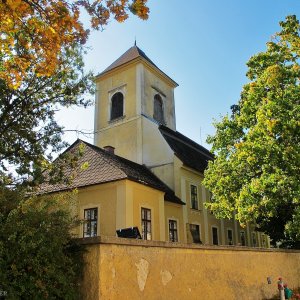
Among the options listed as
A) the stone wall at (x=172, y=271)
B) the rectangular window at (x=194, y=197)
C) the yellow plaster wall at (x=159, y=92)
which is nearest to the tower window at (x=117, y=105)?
the yellow plaster wall at (x=159, y=92)

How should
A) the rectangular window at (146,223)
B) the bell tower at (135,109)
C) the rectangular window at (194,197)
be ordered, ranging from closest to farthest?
the rectangular window at (146,223), the rectangular window at (194,197), the bell tower at (135,109)

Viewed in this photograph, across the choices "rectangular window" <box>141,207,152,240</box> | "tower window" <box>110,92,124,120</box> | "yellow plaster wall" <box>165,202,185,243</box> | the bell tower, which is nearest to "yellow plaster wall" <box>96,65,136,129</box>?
the bell tower

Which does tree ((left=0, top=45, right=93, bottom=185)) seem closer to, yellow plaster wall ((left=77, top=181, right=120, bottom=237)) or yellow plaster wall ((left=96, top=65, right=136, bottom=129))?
yellow plaster wall ((left=77, top=181, right=120, bottom=237))

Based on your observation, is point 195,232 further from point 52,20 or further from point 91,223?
point 52,20

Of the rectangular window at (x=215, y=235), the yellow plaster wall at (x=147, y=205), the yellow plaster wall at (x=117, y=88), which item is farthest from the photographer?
the yellow plaster wall at (x=117, y=88)

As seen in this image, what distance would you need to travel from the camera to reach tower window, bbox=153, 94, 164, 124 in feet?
95.0

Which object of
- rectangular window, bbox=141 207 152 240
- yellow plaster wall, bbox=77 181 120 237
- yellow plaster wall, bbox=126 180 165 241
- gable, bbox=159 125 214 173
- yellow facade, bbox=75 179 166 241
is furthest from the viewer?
gable, bbox=159 125 214 173

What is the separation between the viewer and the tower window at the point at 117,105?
28.3 metres

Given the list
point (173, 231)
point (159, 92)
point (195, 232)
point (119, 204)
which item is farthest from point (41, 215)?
point (159, 92)

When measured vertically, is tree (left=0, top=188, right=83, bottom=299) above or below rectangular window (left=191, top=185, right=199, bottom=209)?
below

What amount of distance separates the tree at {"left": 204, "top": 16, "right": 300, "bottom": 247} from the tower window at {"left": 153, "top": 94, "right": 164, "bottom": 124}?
8993 mm

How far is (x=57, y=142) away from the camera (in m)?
11.9

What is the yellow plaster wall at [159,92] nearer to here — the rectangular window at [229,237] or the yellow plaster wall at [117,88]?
the yellow plaster wall at [117,88]

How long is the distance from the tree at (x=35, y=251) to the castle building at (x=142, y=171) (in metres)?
10.8
